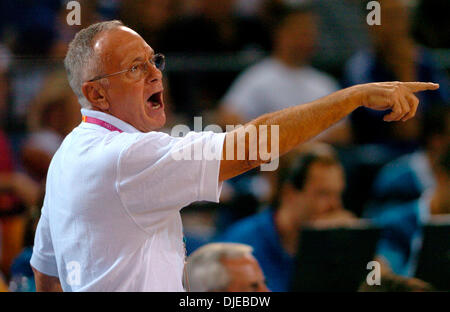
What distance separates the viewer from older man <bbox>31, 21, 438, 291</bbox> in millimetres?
1878

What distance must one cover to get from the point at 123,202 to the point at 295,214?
6.01 ft

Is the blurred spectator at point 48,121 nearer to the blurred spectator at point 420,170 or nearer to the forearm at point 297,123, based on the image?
the blurred spectator at point 420,170

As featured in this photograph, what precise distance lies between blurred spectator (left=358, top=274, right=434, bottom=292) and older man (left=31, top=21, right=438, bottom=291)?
0.82 metres

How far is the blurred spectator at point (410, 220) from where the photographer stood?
3.71 m

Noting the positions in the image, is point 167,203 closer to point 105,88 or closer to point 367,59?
point 105,88

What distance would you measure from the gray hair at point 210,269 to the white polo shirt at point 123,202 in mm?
562

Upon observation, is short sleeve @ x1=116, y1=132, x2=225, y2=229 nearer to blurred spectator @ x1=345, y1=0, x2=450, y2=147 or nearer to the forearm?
the forearm

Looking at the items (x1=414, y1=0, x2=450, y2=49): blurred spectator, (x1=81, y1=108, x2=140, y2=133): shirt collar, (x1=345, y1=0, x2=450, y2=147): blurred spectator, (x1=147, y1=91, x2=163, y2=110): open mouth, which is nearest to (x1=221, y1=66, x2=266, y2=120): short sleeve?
(x1=345, y1=0, x2=450, y2=147): blurred spectator

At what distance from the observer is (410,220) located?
3869mm

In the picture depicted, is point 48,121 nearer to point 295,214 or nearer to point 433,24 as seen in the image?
point 295,214

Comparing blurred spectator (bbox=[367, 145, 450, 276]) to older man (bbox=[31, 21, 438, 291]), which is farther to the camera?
blurred spectator (bbox=[367, 145, 450, 276])

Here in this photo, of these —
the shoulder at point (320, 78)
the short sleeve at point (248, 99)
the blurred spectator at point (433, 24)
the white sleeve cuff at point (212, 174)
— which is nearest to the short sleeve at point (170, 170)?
the white sleeve cuff at point (212, 174)

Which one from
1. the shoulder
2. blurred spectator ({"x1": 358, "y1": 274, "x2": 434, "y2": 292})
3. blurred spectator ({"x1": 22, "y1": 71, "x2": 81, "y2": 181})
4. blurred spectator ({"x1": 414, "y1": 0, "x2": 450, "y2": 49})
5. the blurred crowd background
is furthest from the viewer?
blurred spectator ({"x1": 414, "y1": 0, "x2": 450, "y2": 49})
